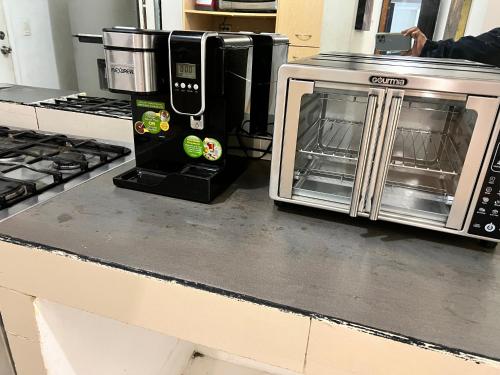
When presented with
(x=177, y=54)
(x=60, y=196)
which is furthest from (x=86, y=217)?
(x=177, y=54)

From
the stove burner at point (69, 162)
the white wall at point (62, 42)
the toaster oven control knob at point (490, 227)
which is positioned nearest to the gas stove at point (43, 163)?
the stove burner at point (69, 162)

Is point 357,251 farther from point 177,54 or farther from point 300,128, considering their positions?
point 177,54

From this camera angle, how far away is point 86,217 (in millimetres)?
735

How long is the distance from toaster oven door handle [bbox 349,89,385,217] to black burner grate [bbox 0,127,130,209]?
0.66 m

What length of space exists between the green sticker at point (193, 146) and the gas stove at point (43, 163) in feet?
0.87

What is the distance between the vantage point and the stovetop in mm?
1344

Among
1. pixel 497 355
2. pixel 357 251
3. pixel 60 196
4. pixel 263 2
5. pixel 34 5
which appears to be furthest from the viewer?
pixel 34 5

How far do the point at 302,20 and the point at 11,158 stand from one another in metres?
2.11

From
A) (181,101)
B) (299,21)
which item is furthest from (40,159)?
(299,21)

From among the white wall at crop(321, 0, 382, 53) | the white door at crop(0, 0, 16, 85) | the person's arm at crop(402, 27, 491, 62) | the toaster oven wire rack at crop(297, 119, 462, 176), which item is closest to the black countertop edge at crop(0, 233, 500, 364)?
the toaster oven wire rack at crop(297, 119, 462, 176)

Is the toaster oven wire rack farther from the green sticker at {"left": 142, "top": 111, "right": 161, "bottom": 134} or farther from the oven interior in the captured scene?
the green sticker at {"left": 142, "top": 111, "right": 161, "bottom": 134}

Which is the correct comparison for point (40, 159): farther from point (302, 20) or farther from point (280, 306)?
point (302, 20)

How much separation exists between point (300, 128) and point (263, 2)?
2203mm

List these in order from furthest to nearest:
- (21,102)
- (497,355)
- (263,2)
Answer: (263,2)
(21,102)
(497,355)
